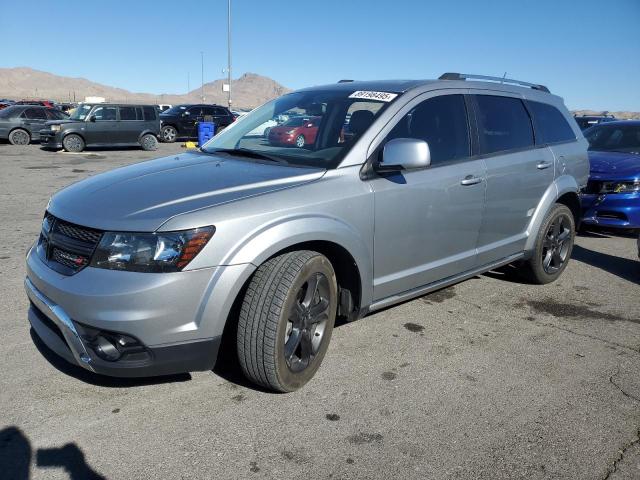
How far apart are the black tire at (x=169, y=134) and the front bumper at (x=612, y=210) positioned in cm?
1996

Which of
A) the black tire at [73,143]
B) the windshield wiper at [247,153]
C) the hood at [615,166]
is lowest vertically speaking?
the black tire at [73,143]

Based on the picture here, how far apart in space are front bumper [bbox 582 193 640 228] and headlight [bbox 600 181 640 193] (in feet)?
0.20

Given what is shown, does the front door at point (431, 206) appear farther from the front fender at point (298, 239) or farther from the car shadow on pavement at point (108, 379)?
the car shadow on pavement at point (108, 379)

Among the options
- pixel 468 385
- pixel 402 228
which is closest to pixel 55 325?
pixel 402 228

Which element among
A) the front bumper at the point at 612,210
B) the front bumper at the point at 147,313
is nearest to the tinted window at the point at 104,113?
the front bumper at the point at 612,210

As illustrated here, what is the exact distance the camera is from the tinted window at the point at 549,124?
5.08 metres

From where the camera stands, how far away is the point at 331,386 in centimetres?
326

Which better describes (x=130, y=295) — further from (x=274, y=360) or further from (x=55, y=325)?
(x=274, y=360)

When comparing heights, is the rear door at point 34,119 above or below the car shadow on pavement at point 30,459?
A: above

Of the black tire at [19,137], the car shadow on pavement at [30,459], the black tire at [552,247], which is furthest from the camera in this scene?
the black tire at [19,137]

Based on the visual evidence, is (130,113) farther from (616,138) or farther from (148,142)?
(616,138)

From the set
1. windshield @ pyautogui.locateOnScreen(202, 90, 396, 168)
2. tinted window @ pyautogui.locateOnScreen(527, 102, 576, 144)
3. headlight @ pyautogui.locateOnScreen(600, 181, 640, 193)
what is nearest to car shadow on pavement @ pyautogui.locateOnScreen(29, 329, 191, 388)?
windshield @ pyautogui.locateOnScreen(202, 90, 396, 168)

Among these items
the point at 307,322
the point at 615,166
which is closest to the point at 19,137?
the point at 615,166

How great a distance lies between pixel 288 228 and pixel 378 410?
1.12 m
